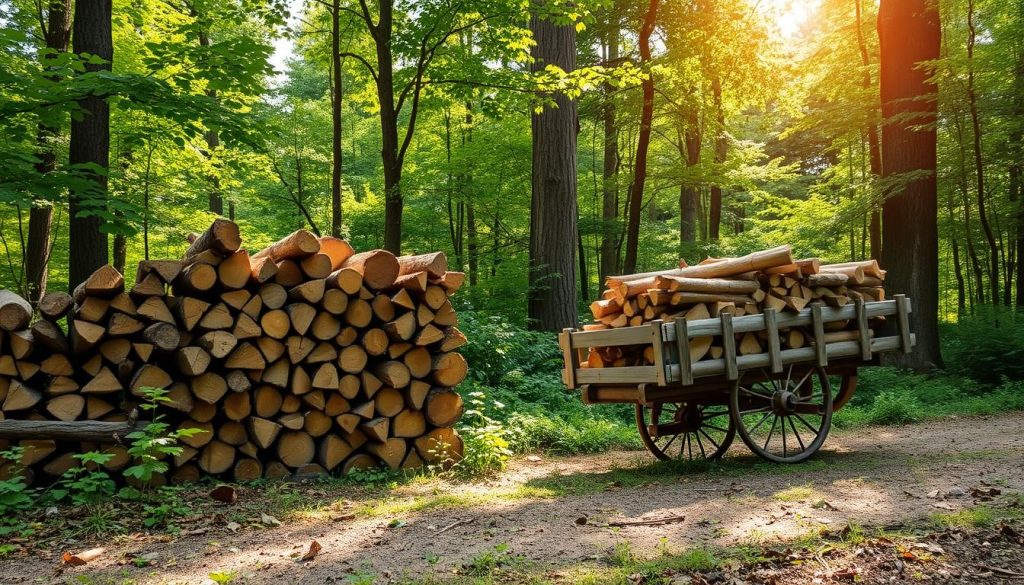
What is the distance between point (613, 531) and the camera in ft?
13.0

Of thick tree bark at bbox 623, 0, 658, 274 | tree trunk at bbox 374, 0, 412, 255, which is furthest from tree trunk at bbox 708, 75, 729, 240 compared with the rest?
tree trunk at bbox 374, 0, 412, 255

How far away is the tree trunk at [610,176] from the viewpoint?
15.7 m

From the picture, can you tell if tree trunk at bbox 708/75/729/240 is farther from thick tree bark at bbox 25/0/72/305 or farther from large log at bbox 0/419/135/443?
large log at bbox 0/419/135/443

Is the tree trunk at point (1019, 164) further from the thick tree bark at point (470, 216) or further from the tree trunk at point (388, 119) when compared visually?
the tree trunk at point (388, 119)

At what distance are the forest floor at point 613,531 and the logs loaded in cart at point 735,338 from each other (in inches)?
24.9

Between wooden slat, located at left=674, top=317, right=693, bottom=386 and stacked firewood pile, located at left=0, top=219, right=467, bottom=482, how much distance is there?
2188 mm

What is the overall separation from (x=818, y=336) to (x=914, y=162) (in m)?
7.14

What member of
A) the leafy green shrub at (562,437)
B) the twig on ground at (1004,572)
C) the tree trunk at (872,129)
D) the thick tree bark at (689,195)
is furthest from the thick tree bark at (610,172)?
the twig on ground at (1004,572)

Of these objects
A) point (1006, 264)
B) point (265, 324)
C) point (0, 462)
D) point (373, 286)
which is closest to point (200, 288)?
point (265, 324)

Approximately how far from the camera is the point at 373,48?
14977mm

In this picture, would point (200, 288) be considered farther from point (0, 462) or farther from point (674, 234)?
point (674, 234)

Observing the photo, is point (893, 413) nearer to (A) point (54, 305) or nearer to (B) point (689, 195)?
(A) point (54, 305)

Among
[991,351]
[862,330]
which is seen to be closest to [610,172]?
[991,351]

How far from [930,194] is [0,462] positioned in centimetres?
1282
